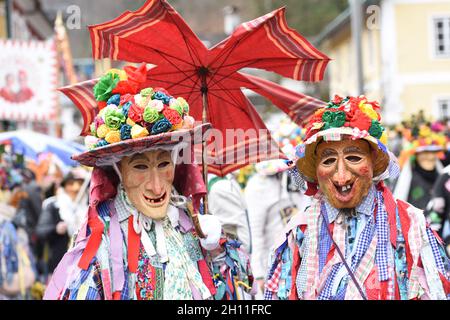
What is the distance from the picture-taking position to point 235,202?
8.01 m

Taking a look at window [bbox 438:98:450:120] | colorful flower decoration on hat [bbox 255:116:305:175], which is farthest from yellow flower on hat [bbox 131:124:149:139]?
window [bbox 438:98:450:120]

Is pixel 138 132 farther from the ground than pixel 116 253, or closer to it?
farther from the ground

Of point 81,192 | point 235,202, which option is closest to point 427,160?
point 235,202

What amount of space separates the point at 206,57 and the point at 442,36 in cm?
2904

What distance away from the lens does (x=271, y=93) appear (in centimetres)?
622

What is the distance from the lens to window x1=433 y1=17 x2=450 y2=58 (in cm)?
3319

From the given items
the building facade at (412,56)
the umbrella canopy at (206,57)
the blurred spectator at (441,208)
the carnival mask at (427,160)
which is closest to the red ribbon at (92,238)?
the umbrella canopy at (206,57)

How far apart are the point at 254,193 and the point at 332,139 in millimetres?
3873

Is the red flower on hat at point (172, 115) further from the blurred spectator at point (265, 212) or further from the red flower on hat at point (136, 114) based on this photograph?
the blurred spectator at point (265, 212)

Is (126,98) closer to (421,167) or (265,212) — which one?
(265,212)

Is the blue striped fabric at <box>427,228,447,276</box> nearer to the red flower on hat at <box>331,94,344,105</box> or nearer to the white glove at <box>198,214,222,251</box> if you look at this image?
the red flower on hat at <box>331,94,344,105</box>

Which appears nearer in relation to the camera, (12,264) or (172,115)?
(172,115)

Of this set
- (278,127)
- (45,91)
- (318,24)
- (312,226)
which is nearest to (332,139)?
(312,226)
